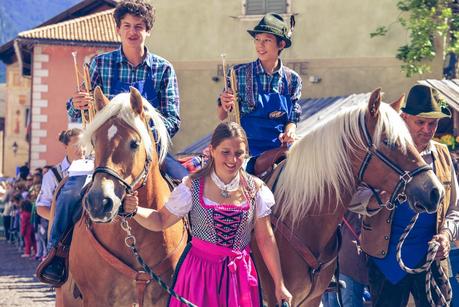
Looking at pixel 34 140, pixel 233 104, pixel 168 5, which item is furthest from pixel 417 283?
pixel 34 140

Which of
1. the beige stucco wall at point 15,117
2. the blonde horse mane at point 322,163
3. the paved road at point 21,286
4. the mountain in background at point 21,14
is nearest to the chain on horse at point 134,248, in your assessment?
the blonde horse mane at point 322,163

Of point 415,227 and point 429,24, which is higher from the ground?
point 429,24

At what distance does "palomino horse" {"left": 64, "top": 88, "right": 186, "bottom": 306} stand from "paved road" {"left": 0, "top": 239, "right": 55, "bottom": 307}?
23.8ft

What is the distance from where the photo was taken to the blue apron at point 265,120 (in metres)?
7.32

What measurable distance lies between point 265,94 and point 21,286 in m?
9.60

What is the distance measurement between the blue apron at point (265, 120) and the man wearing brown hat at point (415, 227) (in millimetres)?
1041

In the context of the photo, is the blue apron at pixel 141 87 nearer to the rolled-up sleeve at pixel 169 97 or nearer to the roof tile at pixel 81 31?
the rolled-up sleeve at pixel 169 97

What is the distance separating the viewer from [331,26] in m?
23.8

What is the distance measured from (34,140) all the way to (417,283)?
107 feet

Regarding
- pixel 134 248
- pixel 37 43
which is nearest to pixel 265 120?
pixel 134 248

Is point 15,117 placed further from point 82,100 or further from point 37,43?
point 82,100

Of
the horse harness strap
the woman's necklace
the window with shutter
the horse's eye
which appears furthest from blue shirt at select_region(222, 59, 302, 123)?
the window with shutter

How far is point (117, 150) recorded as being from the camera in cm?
573

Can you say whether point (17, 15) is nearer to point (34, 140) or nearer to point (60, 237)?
point (34, 140)
